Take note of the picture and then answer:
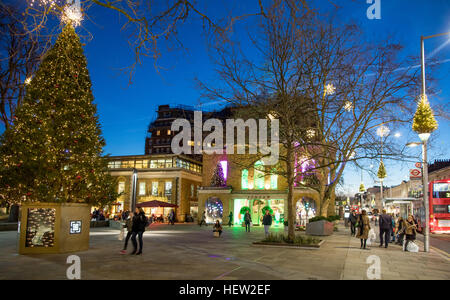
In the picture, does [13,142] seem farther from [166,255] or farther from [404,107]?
[404,107]

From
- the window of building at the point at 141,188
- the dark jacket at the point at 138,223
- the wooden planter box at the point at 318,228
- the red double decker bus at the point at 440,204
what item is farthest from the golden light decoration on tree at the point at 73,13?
the window of building at the point at 141,188

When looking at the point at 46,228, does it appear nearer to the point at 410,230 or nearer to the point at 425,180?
the point at 410,230

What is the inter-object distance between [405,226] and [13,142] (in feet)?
54.6

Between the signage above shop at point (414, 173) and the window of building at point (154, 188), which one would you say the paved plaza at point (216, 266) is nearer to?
the signage above shop at point (414, 173)

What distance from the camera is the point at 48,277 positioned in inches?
326

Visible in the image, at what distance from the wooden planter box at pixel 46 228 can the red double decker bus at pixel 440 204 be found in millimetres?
26864

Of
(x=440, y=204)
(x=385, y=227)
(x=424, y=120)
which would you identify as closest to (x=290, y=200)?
(x=385, y=227)

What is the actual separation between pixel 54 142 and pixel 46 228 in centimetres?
320

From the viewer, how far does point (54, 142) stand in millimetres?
13352

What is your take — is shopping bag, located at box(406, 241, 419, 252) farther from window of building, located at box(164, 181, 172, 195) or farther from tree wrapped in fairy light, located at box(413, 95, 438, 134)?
window of building, located at box(164, 181, 172, 195)

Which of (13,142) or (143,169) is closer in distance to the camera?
(13,142)
